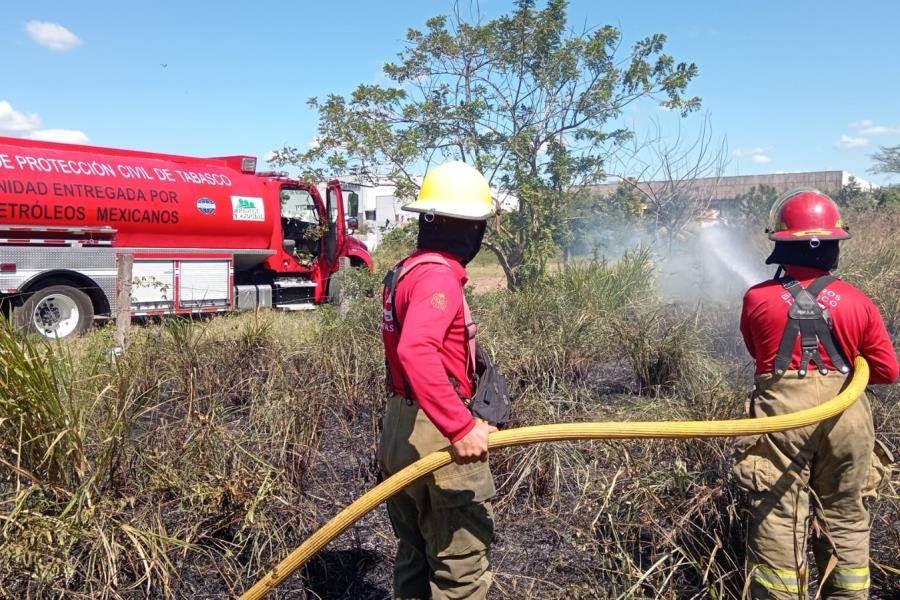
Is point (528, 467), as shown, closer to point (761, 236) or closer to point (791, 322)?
point (791, 322)

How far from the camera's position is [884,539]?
10.4 ft

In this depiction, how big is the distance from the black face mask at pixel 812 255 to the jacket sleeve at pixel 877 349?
214 millimetres

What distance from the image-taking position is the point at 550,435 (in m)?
2.21

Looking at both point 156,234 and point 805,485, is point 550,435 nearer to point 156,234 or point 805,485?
point 805,485

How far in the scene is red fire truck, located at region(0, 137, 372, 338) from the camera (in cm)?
930

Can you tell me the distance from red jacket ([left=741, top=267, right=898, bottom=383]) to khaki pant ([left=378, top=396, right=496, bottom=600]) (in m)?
1.16

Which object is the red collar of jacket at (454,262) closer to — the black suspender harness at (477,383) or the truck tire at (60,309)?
the black suspender harness at (477,383)

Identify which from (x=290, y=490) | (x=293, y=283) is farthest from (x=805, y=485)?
(x=293, y=283)

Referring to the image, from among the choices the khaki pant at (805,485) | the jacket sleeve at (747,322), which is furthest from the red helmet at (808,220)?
the khaki pant at (805,485)

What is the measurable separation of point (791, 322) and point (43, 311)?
9.48 metres

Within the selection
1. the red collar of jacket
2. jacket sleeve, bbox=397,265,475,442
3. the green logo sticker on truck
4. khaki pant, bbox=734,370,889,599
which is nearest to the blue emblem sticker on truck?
the green logo sticker on truck

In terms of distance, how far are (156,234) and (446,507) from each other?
952 centimetres

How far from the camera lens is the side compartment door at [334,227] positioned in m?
12.5

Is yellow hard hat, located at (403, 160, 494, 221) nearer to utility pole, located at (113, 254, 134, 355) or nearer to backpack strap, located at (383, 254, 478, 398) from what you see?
backpack strap, located at (383, 254, 478, 398)
